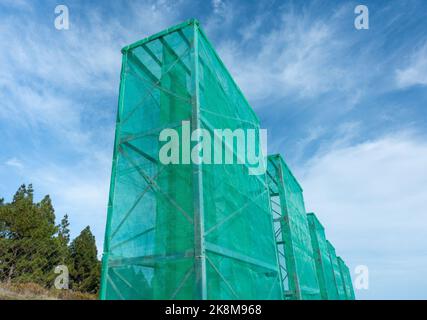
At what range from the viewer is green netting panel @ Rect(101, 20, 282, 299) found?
196 inches

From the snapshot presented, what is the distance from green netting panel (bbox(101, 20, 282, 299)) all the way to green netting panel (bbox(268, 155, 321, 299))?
373cm

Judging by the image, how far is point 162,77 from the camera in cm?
679

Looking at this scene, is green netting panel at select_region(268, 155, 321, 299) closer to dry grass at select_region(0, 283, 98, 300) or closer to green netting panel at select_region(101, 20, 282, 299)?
green netting panel at select_region(101, 20, 282, 299)

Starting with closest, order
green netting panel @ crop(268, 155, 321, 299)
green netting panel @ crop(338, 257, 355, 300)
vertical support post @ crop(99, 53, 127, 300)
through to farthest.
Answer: vertical support post @ crop(99, 53, 127, 300), green netting panel @ crop(268, 155, 321, 299), green netting panel @ crop(338, 257, 355, 300)

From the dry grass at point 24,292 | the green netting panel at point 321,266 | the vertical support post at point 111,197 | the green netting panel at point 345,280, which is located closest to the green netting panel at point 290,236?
the green netting panel at point 321,266

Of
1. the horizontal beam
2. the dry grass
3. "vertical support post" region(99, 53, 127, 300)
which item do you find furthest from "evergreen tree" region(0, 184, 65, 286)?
the horizontal beam

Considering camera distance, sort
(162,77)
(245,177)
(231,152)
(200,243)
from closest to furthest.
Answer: (200,243) < (162,77) < (231,152) < (245,177)

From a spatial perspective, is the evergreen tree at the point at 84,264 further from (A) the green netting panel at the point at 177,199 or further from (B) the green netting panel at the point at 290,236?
(A) the green netting panel at the point at 177,199

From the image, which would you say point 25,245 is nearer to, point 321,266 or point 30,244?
point 30,244

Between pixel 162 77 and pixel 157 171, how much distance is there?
218cm

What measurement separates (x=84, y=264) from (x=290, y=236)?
24.1 meters
